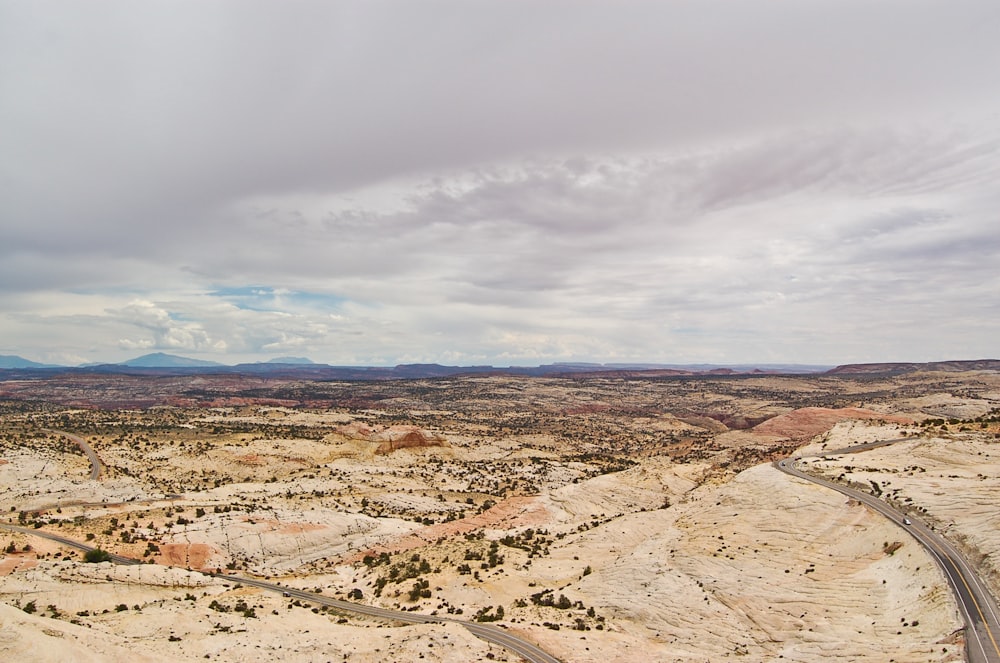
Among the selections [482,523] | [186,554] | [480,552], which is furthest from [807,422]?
[186,554]

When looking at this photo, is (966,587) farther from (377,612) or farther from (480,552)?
(377,612)

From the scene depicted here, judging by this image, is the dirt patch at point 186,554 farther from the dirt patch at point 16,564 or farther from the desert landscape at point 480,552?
the dirt patch at point 16,564

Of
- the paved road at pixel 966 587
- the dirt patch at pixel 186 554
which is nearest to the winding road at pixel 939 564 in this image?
the paved road at pixel 966 587

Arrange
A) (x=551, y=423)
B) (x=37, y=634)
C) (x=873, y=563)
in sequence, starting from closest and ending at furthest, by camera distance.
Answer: (x=37, y=634), (x=873, y=563), (x=551, y=423)

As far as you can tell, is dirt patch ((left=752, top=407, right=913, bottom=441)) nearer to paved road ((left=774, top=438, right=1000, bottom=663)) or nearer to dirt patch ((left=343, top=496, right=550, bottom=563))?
dirt patch ((left=343, top=496, right=550, bottom=563))

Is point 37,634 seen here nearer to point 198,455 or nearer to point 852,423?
point 198,455

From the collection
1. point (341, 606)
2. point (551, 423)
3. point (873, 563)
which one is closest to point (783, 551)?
point (873, 563)
